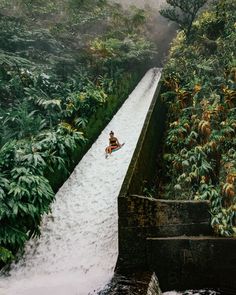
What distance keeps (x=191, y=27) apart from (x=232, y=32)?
4.50 m

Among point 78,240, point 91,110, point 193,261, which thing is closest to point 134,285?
point 193,261

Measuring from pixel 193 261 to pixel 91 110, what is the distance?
268 inches

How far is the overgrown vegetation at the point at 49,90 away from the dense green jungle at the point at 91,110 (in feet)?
0.10

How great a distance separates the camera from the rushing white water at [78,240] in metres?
7.21

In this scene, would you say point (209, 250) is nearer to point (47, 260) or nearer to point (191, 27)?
point (47, 260)

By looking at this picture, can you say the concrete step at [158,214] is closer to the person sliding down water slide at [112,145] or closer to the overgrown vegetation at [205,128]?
the overgrown vegetation at [205,128]

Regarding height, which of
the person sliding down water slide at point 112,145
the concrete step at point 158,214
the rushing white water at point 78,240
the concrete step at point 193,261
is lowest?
the rushing white water at point 78,240

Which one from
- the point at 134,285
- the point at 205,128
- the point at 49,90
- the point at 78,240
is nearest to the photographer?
the point at 134,285

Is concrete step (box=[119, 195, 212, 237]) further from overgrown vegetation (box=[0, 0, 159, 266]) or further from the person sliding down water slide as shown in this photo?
the person sliding down water slide

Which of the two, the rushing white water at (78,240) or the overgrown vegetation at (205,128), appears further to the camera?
the overgrown vegetation at (205,128)

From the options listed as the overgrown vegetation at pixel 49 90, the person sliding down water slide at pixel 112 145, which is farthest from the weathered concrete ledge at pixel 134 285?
the person sliding down water slide at pixel 112 145

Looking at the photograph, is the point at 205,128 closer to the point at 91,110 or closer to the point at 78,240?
the point at 91,110

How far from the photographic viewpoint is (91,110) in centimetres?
1255

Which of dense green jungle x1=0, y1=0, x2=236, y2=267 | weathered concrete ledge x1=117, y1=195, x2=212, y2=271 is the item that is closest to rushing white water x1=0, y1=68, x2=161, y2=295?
dense green jungle x1=0, y1=0, x2=236, y2=267
